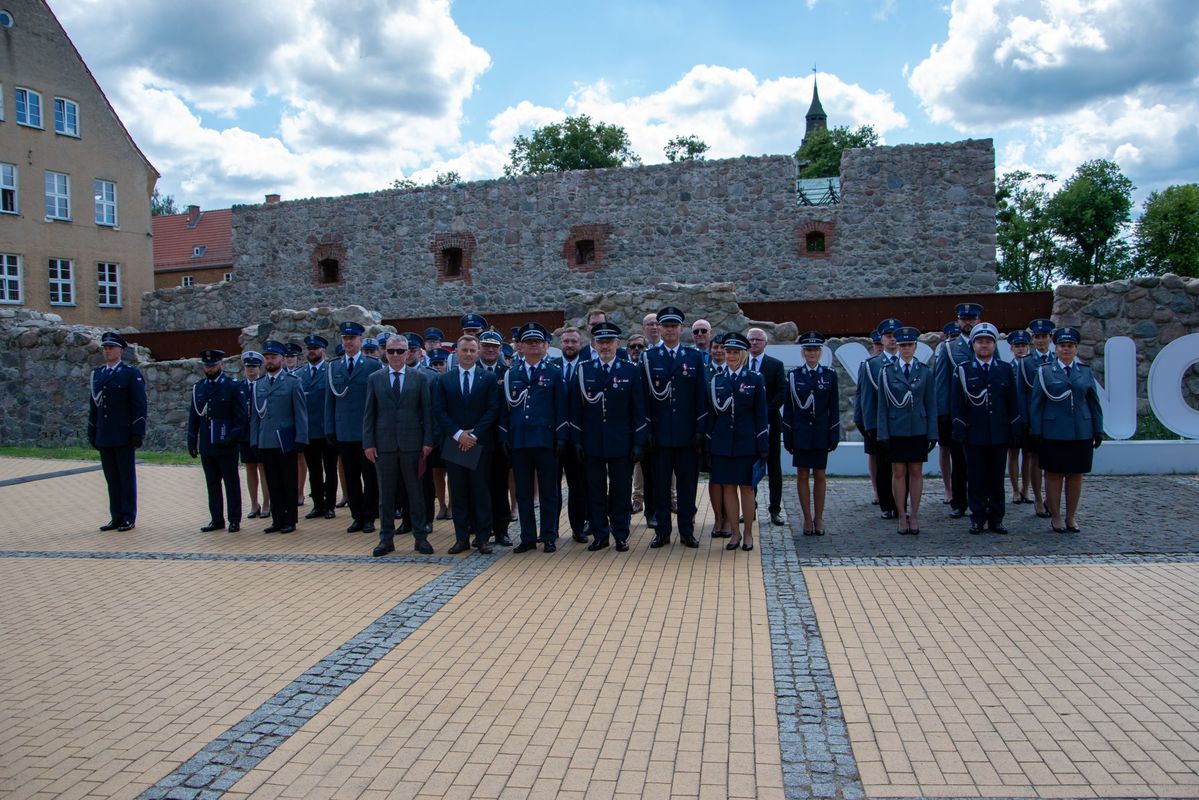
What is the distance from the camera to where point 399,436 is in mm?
8031

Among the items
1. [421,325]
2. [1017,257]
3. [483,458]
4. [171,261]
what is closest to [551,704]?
[483,458]

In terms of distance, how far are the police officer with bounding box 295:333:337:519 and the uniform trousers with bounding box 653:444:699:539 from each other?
11.9 ft

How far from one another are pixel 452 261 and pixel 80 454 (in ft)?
30.3

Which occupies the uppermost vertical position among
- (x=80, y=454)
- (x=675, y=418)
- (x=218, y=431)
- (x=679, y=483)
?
(x=675, y=418)

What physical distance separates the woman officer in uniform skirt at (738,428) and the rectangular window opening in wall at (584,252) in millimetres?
13373

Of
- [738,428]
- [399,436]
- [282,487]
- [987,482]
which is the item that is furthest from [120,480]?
[987,482]

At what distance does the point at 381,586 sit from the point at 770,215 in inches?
586

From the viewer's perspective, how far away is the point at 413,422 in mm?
8055

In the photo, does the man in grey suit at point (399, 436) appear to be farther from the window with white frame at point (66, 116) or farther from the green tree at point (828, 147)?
the green tree at point (828, 147)

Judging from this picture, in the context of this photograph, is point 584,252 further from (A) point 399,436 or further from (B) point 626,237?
(A) point 399,436

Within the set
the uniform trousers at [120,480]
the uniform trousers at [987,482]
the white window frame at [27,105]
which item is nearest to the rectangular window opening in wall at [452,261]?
the uniform trousers at [120,480]

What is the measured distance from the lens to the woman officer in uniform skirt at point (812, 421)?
8.37 metres

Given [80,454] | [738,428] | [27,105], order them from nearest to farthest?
[738,428] → [80,454] → [27,105]

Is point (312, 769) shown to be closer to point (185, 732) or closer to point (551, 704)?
point (185, 732)
